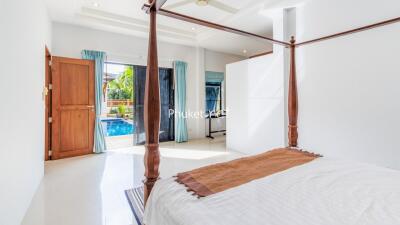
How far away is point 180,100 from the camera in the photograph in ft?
18.8

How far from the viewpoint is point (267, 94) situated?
4.00m

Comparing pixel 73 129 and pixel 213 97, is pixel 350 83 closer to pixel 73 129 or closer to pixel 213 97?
pixel 213 97

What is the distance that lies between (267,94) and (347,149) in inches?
61.2

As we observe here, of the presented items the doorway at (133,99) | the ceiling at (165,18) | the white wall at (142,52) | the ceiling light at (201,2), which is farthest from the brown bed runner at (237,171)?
the white wall at (142,52)

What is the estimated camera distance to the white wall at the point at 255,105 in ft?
12.5

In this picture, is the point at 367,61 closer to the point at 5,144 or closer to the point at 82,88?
the point at 5,144

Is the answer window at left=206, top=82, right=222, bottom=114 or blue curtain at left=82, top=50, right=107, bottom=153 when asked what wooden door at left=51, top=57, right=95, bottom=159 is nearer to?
blue curtain at left=82, top=50, right=107, bottom=153

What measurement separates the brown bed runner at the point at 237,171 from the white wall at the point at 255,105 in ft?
6.91

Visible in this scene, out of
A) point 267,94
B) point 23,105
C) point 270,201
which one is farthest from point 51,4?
point 270,201

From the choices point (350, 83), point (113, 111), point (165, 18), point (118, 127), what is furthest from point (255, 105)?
point (118, 127)

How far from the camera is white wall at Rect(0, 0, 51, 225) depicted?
1568 millimetres

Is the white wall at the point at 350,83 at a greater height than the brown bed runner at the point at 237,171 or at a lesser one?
greater

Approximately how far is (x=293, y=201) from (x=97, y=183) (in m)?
2.73

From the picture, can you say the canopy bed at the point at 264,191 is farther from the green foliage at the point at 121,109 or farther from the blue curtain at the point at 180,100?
the green foliage at the point at 121,109
